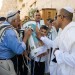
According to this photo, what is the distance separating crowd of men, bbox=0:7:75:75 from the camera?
3463 millimetres

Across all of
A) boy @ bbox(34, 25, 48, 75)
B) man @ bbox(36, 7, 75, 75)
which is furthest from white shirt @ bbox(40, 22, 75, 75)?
boy @ bbox(34, 25, 48, 75)

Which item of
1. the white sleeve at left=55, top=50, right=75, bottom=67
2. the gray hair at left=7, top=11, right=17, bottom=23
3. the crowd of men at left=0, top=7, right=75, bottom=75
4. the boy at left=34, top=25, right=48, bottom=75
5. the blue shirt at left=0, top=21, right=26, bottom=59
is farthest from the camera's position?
the boy at left=34, top=25, right=48, bottom=75

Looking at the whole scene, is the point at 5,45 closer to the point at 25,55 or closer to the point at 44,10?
the point at 25,55

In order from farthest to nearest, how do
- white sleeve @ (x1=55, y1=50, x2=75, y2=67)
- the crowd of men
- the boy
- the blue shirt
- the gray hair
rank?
the boy, the gray hair, the blue shirt, the crowd of men, white sleeve @ (x1=55, y1=50, x2=75, y2=67)

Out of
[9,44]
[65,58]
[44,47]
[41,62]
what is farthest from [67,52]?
[41,62]

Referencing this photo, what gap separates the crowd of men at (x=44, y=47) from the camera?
11.4 feet

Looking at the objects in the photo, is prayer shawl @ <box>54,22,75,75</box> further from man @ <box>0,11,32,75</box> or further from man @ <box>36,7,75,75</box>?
man @ <box>0,11,32,75</box>

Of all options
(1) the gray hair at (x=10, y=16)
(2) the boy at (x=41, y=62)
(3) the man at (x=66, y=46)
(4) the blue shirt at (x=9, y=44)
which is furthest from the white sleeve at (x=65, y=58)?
(2) the boy at (x=41, y=62)

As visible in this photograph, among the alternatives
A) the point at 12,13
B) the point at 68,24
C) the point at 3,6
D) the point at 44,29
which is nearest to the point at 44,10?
the point at 44,29

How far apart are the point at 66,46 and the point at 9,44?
1.01 m

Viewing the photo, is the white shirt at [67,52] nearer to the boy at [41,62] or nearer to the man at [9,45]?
the man at [9,45]

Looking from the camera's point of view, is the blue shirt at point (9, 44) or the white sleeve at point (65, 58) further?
the blue shirt at point (9, 44)

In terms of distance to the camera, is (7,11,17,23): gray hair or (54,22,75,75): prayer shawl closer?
(54,22,75,75): prayer shawl

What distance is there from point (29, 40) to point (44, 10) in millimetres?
5678
